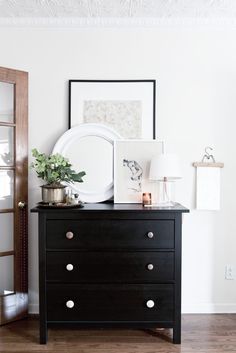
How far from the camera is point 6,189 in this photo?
9.48 ft

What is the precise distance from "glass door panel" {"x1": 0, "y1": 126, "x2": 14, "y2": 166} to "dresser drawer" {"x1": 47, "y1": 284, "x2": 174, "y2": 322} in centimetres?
108

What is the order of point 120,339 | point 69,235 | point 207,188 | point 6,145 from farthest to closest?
point 207,188, point 6,145, point 120,339, point 69,235

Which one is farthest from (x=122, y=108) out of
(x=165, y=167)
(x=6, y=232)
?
(x=6, y=232)

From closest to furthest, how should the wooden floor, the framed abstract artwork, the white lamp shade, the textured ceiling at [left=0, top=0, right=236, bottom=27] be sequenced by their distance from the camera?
the wooden floor, the white lamp shade, the textured ceiling at [left=0, top=0, right=236, bottom=27], the framed abstract artwork

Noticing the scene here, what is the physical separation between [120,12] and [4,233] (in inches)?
80.8

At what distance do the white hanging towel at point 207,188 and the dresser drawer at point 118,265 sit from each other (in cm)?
70

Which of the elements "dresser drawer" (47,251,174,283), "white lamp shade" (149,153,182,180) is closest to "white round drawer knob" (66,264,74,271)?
"dresser drawer" (47,251,174,283)

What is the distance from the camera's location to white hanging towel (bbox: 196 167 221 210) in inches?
118

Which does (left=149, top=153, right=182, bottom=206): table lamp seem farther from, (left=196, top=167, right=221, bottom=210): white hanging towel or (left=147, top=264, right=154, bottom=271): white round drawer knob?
(left=147, top=264, right=154, bottom=271): white round drawer knob

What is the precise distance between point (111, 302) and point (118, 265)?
10.6 inches

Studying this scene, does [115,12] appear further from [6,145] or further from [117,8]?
[6,145]

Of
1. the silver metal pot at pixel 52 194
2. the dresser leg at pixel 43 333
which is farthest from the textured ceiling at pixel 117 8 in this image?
the dresser leg at pixel 43 333

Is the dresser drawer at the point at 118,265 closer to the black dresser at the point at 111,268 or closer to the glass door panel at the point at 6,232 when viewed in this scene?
the black dresser at the point at 111,268

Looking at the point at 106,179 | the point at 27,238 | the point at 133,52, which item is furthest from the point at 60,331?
the point at 133,52
